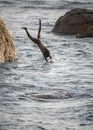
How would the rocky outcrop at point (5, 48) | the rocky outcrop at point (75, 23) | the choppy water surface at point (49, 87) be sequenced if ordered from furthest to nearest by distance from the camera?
the rocky outcrop at point (75, 23)
the rocky outcrop at point (5, 48)
the choppy water surface at point (49, 87)

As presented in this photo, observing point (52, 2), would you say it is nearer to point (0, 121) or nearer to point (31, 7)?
point (31, 7)

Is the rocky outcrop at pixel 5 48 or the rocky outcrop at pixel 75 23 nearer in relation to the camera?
the rocky outcrop at pixel 5 48

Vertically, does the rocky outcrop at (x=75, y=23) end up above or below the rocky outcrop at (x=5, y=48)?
below

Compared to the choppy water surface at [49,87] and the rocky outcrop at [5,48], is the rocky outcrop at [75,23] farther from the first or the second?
the rocky outcrop at [5,48]

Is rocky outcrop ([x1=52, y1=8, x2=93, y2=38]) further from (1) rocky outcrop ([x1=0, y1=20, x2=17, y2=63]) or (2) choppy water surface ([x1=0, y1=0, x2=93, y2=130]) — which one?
(1) rocky outcrop ([x1=0, y1=20, x2=17, y2=63])

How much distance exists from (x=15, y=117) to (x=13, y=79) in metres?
5.19

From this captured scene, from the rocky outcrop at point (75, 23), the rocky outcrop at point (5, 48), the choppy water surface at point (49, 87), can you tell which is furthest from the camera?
the rocky outcrop at point (75, 23)

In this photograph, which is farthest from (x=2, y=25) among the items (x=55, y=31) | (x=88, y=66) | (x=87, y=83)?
(x=55, y=31)

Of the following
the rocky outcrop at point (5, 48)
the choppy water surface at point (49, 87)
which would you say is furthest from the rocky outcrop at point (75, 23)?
the rocky outcrop at point (5, 48)

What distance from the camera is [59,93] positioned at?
1756cm

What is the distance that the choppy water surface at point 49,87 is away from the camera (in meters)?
14.5

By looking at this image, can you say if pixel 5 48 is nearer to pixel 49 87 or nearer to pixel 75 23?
pixel 49 87

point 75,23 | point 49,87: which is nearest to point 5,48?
point 49,87

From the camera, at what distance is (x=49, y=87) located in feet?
61.1
